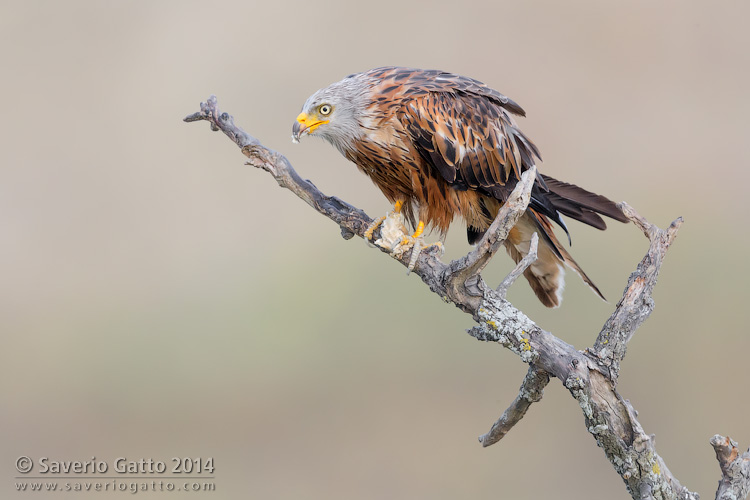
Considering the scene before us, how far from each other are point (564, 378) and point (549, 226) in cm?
90

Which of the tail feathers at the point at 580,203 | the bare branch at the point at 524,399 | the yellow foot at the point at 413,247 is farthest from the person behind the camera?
the tail feathers at the point at 580,203

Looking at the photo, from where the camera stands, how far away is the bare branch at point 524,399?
218 centimetres

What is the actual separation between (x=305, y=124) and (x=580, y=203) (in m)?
1.08

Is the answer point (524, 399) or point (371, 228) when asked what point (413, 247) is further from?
point (524, 399)

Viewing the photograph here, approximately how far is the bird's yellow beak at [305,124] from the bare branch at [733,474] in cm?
171

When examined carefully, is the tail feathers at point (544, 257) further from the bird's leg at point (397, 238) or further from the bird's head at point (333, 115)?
the bird's head at point (333, 115)

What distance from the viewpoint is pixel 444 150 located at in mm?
2592

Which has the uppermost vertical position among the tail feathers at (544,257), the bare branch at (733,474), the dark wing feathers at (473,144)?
the dark wing feathers at (473,144)

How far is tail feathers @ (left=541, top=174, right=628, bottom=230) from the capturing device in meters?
2.50

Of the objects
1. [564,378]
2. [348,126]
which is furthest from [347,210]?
[564,378]

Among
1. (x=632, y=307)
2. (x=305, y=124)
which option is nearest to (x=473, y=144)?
(x=305, y=124)

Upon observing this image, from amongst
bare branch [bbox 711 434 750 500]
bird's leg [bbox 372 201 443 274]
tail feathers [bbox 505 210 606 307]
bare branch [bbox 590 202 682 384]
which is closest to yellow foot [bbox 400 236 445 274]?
bird's leg [bbox 372 201 443 274]

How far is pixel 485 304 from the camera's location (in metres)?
2.13

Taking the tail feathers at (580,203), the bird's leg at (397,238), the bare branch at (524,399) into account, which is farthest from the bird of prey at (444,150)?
the bare branch at (524,399)
